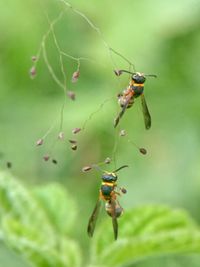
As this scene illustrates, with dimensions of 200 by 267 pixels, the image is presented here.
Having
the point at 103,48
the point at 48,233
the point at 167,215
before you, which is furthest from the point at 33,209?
the point at 103,48

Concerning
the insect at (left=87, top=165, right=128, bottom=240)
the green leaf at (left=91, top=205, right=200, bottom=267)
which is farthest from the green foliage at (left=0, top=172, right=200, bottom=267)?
the insect at (left=87, top=165, right=128, bottom=240)

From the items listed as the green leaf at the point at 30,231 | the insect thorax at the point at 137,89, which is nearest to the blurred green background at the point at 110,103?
the green leaf at the point at 30,231

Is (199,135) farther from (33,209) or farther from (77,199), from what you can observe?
(33,209)

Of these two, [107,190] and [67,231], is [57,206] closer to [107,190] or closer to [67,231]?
[67,231]

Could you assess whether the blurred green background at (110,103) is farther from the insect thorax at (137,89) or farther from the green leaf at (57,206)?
the insect thorax at (137,89)

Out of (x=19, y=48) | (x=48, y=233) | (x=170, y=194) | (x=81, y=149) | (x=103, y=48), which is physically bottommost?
(x=48, y=233)

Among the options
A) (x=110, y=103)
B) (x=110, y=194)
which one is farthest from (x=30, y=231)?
(x=110, y=103)

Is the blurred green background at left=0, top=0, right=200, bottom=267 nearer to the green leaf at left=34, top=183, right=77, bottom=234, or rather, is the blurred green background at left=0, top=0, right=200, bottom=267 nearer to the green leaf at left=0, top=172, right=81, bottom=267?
the green leaf at left=34, top=183, right=77, bottom=234
